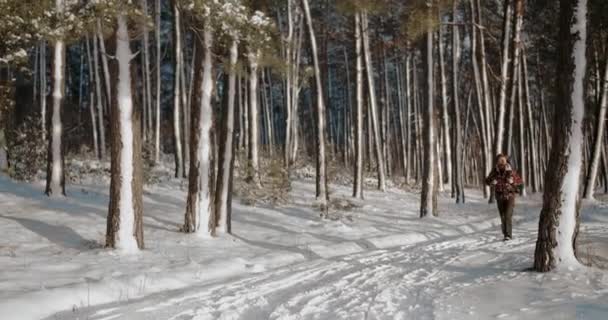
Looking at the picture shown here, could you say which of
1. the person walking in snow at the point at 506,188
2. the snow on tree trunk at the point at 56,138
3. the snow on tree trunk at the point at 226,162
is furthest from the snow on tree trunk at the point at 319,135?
the snow on tree trunk at the point at 56,138

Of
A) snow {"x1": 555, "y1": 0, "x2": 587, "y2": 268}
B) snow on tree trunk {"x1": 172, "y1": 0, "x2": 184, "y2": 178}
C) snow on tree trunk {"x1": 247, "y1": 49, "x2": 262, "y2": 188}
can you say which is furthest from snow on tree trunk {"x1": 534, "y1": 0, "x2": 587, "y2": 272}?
snow on tree trunk {"x1": 172, "y1": 0, "x2": 184, "y2": 178}

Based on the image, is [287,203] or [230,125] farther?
[287,203]

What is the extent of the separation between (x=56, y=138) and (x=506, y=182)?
11770mm

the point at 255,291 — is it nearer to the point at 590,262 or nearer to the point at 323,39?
the point at 590,262

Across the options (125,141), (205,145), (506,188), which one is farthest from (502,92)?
(125,141)

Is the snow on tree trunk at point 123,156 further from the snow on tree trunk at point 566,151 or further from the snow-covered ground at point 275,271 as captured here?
the snow on tree trunk at point 566,151

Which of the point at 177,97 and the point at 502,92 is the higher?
the point at 502,92

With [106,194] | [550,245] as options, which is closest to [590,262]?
[550,245]

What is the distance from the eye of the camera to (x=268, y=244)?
11570 millimetres

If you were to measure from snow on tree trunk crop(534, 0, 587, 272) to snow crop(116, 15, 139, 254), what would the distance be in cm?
631

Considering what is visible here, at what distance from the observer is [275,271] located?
27.9ft

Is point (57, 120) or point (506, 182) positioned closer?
point (506, 182)

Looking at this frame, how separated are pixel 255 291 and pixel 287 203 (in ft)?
36.4

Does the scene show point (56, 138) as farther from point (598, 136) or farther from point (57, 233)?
point (598, 136)
